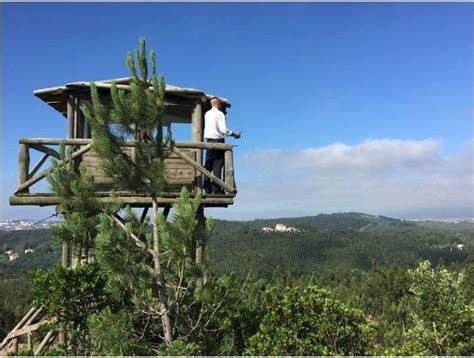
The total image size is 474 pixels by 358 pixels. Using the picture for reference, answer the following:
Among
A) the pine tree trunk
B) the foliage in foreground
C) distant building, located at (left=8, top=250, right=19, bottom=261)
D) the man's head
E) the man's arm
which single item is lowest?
distant building, located at (left=8, top=250, right=19, bottom=261)

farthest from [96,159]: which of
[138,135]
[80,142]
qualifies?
[138,135]

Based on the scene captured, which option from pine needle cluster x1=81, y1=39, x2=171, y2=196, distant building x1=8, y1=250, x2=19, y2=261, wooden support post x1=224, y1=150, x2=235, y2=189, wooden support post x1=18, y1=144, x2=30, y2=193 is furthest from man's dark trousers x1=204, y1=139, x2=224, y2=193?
distant building x1=8, y1=250, x2=19, y2=261

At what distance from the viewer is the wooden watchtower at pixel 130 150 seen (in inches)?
293

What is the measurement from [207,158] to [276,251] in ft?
485

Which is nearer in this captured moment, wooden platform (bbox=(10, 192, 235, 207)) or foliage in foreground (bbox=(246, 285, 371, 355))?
foliage in foreground (bbox=(246, 285, 371, 355))

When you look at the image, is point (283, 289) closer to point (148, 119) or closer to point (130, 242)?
point (130, 242)

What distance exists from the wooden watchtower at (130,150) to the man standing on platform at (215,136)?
17cm

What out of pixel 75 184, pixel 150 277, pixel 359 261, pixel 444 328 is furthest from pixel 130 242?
pixel 359 261

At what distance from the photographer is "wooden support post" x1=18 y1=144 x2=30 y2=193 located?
7.40 metres

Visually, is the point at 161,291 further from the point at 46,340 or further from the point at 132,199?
the point at 46,340

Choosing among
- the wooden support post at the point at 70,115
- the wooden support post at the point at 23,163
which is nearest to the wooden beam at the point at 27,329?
the wooden support post at the point at 23,163

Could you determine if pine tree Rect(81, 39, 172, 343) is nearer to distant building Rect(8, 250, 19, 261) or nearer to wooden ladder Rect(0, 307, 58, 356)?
wooden ladder Rect(0, 307, 58, 356)

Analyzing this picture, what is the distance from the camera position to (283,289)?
8234 mm

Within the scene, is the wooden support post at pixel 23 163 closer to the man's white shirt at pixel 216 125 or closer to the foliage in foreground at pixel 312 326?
the man's white shirt at pixel 216 125
